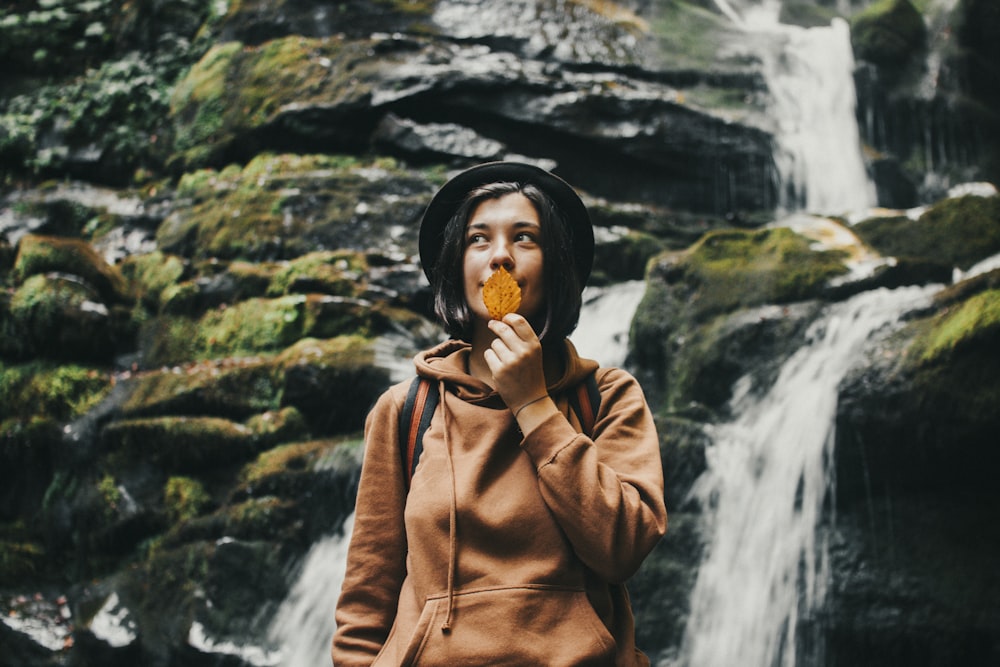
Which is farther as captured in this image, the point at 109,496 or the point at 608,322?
the point at 608,322

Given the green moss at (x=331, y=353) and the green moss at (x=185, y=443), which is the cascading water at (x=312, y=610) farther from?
the green moss at (x=331, y=353)

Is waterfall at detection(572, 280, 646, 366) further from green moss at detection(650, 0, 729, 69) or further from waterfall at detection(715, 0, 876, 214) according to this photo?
green moss at detection(650, 0, 729, 69)

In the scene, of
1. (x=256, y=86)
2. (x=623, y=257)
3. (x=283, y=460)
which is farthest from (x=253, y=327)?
(x=256, y=86)

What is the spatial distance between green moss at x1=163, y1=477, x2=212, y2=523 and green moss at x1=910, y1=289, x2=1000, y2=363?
209 inches

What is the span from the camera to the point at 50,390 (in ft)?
24.3

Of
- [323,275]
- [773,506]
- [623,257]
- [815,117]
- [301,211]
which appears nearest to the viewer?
[773,506]

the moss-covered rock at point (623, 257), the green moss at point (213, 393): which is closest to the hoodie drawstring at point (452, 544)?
the green moss at point (213, 393)

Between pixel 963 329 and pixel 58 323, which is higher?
pixel 963 329

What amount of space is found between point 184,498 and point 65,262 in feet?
11.6

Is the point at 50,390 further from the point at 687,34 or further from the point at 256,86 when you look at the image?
the point at 687,34

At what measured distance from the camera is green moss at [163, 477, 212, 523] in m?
6.33

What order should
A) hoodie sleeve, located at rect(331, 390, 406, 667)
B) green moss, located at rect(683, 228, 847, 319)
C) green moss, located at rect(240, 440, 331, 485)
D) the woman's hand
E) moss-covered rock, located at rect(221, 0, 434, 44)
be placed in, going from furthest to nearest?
moss-covered rock, located at rect(221, 0, 434, 44) → green moss, located at rect(683, 228, 847, 319) → green moss, located at rect(240, 440, 331, 485) → hoodie sleeve, located at rect(331, 390, 406, 667) → the woman's hand

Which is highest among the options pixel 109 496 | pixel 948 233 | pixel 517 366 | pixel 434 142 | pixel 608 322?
pixel 517 366

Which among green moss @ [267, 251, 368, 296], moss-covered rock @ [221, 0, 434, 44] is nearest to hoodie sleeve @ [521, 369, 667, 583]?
green moss @ [267, 251, 368, 296]
